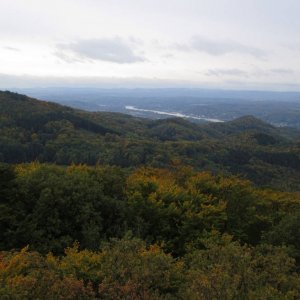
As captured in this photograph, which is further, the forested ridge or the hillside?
the hillside

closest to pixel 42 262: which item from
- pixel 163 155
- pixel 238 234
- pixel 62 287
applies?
pixel 62 287

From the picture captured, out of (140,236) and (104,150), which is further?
(104,150)

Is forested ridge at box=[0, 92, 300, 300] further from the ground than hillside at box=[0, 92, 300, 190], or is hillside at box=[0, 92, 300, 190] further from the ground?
forested ridge at box=[0, 92, 300, 300]

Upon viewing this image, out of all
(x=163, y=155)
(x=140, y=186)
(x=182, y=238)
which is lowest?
(x=163, y=155)

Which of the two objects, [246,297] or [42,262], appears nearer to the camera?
[246,297]

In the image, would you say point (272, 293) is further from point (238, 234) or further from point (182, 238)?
point (238, 234)

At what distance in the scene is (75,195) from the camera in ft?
104

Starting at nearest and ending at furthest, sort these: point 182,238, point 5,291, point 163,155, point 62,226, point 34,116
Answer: point 5,291
point 62,226
point 182,238
point 163,155
point 34,116

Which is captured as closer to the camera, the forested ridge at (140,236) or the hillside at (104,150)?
the forested ridge at (140,236)

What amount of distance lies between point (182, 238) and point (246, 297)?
676 inches

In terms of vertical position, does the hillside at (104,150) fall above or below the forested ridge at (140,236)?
below

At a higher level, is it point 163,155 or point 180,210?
point 180,210

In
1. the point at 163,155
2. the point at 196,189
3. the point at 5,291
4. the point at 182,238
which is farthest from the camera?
the point at 163,155

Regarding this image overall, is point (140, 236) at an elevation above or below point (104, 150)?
above
